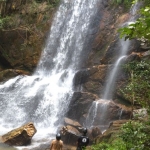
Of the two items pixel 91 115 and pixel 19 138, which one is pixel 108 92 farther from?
pixel 19 138

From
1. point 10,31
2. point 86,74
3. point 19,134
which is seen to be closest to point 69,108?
point 86,74

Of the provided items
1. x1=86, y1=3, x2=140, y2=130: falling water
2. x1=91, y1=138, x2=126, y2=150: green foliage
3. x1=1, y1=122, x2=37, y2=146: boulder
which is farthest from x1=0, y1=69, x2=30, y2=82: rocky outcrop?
x1=91, y1=138, x2=126, y2=150: green foliage

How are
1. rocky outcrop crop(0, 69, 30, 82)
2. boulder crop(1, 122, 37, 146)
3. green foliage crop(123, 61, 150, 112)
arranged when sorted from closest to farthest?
green foliage crop(123, 61, 150, 112) → boulder crop(1, 122, 37, 146) → rocky outcrop crop(0, 69, 30, 82)

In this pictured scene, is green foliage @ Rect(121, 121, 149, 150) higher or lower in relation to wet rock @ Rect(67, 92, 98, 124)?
higher

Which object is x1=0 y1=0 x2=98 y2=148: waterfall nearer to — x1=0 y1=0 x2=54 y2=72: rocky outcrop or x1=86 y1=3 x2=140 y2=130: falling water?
x1=0 y1=0 x2=54 y2=72: rocky outcrop

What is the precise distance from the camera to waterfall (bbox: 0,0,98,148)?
15.1 metres

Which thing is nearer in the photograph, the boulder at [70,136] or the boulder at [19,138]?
the boulder at [19,138]

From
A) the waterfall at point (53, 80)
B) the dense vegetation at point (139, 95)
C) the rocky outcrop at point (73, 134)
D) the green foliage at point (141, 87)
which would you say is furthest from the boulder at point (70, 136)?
the green foliage at point (141, 87)

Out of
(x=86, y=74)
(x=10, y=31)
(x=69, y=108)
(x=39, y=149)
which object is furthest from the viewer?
(x=10, y=31)

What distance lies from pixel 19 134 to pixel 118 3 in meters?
14.8

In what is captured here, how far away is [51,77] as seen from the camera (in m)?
20.0

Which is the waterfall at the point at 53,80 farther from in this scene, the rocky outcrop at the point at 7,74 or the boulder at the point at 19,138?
the boulder at the point at 19,138

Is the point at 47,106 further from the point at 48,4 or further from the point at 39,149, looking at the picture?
the point at 48,4

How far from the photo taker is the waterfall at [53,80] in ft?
49.5
